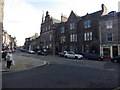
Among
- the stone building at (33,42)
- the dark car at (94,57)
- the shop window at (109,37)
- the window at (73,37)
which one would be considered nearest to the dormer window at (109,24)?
the shop window at (109,37)

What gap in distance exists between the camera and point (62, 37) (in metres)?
42.2

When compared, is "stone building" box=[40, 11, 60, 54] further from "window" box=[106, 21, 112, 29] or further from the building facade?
"window" box=[106, 21, 112, 29]

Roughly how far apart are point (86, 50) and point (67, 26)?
12.0 m

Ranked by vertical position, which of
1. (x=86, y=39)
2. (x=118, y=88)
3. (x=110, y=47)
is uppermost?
(x=86, y=39)

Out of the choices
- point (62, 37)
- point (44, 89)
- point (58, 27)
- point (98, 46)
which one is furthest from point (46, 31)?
point (44, 89)

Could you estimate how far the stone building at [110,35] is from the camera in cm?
2771

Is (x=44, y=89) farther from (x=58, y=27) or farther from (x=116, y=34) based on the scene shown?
(x=58, y=27)

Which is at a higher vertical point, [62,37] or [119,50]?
[62,37]

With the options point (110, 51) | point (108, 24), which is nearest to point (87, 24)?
point (108, 24)

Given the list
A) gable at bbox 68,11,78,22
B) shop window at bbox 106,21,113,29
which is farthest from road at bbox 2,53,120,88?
gable at bbox 68,11,78,22

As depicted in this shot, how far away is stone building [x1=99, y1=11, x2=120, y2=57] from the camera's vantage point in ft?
90.9

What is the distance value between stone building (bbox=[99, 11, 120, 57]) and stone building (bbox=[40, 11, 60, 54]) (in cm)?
2028

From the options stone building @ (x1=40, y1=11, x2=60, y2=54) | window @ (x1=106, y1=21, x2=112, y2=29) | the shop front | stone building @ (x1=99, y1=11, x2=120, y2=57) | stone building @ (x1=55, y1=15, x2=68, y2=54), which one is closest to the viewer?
the shop front

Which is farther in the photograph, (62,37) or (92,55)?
(62,37)
